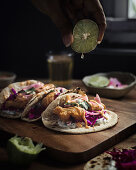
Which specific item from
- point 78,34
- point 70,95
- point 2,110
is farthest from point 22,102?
point 78,34

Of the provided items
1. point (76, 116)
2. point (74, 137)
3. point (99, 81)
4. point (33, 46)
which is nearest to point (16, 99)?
point (76, 116)

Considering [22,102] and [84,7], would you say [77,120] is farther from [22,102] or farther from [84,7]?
[84,7]

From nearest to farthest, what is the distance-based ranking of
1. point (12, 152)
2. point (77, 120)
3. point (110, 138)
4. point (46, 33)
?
point (12, 152)
point (110, 138)
point (77, 120)
point (46, 33)

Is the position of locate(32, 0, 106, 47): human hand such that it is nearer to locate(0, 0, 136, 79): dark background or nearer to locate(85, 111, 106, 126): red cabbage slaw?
locate(85, 111, 106, 126): red cabbage slaw

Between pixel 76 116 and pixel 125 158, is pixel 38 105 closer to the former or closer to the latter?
pixel 76 116

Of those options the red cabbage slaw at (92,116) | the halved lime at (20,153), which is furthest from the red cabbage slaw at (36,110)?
the halved lime at (20,153)

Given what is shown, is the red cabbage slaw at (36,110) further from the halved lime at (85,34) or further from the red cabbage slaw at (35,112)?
the halved lime at (85,34)
